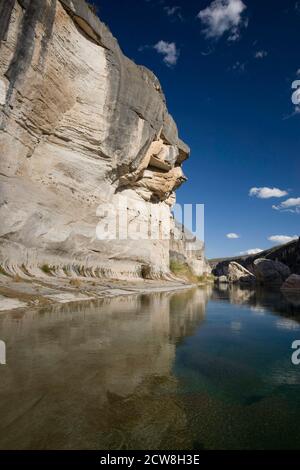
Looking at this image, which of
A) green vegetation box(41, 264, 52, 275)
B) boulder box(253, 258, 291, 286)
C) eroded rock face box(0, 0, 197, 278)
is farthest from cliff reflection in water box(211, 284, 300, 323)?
boulder box(253, 258, 291, 286)

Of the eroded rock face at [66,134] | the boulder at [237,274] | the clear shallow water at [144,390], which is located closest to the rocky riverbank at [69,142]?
the eroded rock face at [66,134]

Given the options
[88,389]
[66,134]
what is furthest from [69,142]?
[88,389]

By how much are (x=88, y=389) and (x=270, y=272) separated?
6500 cm

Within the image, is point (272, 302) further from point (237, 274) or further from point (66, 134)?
point (237, 274)

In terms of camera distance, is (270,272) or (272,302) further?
(270,272)

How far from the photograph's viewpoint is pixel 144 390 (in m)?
3.81

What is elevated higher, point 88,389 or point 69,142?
point 69,142

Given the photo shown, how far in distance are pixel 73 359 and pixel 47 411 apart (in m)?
1.93

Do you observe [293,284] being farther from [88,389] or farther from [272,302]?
[88,389]

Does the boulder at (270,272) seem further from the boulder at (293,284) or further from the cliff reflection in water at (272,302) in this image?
the cliff reflection in water at (272,302)

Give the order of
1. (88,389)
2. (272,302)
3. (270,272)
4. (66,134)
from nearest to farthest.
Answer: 1. (88,389)
2. (272,302)
3. (66,134)
4. (270,272)

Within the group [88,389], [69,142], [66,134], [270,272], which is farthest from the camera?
[270,272]

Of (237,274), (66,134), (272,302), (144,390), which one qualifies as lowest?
(144,390)
